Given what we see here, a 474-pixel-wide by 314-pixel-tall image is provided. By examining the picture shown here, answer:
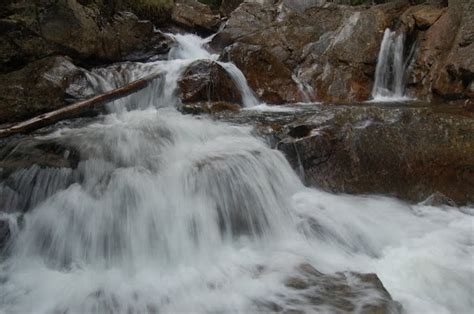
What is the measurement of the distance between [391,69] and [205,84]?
464 cm

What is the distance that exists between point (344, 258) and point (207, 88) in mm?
4776

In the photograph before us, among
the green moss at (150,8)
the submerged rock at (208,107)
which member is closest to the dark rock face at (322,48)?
the submerged rock at (208,107)

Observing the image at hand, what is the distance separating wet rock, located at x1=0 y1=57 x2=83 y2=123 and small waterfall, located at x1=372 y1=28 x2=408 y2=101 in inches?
265

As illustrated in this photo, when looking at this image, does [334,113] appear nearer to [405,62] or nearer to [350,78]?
[350,78]

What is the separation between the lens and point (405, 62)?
9.09m

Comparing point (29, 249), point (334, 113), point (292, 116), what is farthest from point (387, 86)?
point (29, 249)

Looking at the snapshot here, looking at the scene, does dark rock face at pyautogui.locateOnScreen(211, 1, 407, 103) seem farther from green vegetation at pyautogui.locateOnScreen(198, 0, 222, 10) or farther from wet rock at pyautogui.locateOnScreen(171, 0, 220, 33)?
green vegetation at pyautogui.locateOnScreen(198, 0, 222, 10)

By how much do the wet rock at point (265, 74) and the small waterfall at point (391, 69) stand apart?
1963mm

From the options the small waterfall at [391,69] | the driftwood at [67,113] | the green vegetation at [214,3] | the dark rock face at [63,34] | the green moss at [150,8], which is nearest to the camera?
the driftwood at [67,113]

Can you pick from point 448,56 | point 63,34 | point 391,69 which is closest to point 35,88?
point 63,34

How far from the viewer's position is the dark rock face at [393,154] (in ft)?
16.4

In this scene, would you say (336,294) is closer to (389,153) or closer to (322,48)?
(389,153)

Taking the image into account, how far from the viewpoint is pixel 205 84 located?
773cm

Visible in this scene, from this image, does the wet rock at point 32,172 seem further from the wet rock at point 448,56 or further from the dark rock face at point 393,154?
the wet rock at point 448,56
